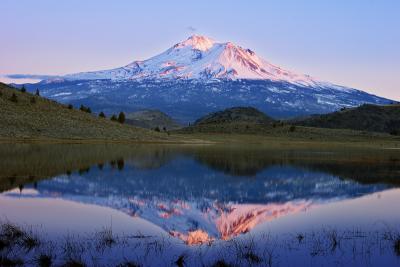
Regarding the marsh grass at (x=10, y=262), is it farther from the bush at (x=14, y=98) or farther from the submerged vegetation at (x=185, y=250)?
the bush at (x=14, y=98)

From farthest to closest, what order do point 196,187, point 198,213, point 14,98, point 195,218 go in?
point 14,98, point 196,187, point 198,213, point 195,218

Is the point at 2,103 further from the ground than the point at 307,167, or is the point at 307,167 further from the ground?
the point at 2,103

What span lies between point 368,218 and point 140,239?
33.1ft

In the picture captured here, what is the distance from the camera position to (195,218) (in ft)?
71.6

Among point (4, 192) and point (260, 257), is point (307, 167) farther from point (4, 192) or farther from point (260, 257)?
point (260, 257)

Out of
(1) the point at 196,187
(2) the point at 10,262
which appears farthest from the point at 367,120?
(2) the point at 10,262

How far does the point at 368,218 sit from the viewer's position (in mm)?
23094

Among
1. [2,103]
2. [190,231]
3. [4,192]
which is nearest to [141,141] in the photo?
[2,103]

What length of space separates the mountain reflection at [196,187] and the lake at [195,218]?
59mm

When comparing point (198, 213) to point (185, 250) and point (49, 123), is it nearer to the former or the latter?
point (185, 250)

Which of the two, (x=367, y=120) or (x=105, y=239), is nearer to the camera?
(x=105, y=239)

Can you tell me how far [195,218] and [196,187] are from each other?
11032 millimetres


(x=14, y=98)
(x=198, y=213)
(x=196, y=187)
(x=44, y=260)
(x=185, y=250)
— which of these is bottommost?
(x=196, y=187)

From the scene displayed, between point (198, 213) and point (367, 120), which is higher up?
point (367, 120)
